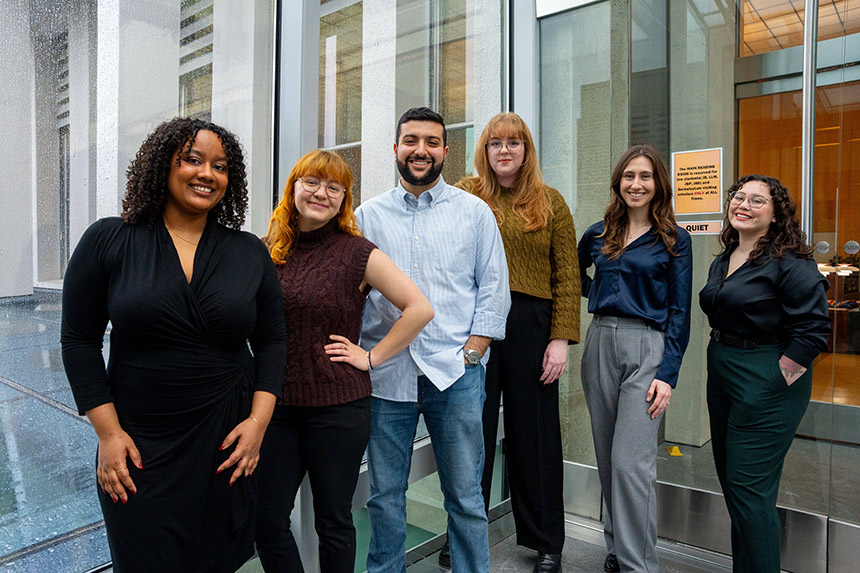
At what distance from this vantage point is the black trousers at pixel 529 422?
2443 mm

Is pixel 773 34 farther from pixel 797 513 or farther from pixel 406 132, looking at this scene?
pixel 797 513

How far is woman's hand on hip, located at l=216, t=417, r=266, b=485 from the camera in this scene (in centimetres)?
143

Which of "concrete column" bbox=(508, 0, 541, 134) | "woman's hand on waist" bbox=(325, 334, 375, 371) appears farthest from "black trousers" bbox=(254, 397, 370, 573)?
"concrete column" bbox=(508, 0, 541, 134)

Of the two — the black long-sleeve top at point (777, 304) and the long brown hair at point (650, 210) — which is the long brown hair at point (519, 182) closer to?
the long brown hair at point (650, 210)

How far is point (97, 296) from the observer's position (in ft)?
4.34

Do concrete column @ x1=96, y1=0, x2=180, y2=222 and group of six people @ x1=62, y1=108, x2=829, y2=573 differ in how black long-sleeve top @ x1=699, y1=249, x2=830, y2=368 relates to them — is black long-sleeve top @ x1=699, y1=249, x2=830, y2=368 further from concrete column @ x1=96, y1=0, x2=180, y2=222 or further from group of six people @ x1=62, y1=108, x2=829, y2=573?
concrete column @ x1=96, y1=0, x2=180, y2=222

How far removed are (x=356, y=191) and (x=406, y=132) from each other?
669mm

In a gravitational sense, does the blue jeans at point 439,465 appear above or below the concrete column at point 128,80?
below

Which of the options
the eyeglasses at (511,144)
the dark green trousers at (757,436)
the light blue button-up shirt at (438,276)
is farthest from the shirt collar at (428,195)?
the dark green trousers at (757,436)

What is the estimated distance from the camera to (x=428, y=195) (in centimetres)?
209

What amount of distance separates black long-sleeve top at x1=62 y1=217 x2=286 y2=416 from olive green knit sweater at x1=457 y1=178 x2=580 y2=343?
125 centimetres

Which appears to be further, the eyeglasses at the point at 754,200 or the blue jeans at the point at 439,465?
the eyeglasses at the point at 754,200

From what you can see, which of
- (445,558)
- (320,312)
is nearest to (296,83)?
(320,312)

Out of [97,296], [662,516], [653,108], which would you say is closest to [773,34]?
[653,108]
